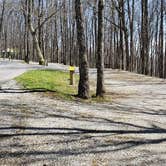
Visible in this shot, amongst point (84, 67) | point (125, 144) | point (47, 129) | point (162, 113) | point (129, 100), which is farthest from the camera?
point (129, 100)

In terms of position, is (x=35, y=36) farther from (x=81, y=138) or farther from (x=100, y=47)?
(x=81, y=138)

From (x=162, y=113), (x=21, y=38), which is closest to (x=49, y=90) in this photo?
(x=162, y=113)

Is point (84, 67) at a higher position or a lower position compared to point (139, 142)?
higher

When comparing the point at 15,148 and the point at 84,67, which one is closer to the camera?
the point at 15,148

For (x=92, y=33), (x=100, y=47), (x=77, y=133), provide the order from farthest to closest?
(x=92, y=33)
(x=100, y=47)
(x=77, y=133)

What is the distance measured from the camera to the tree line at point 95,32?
16.7 meters

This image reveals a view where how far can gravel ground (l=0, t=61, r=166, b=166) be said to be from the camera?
7656 millimetres

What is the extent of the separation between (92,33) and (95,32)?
12.5 metres

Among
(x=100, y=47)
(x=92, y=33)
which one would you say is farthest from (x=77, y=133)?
(x=92, y=33)

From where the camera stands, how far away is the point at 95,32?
193 feet

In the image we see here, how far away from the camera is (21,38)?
90.1 m

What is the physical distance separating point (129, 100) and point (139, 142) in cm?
857

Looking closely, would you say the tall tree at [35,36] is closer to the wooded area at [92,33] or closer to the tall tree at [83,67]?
the wooded area at [92,33]

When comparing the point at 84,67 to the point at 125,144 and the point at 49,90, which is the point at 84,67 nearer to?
the point at 49,90
